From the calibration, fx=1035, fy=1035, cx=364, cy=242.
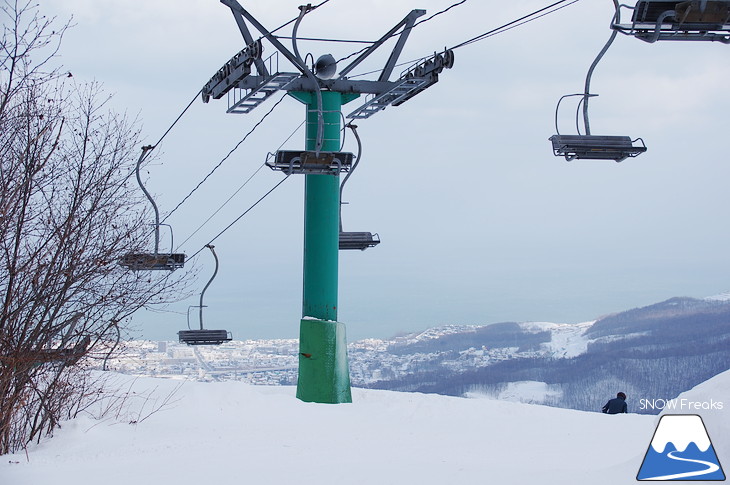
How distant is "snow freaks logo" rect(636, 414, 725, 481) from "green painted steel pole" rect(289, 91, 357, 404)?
9.17m

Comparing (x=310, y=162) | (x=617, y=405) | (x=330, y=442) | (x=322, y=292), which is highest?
(x=310, y=162)

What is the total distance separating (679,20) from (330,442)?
6.29 metres

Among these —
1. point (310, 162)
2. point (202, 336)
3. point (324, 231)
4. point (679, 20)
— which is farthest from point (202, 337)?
point (679, 20)

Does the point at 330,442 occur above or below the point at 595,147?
below

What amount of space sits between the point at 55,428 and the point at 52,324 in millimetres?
1600

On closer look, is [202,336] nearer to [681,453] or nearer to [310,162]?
[310,162]

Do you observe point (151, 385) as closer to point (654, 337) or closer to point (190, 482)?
point (190, 482)

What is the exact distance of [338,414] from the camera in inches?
605

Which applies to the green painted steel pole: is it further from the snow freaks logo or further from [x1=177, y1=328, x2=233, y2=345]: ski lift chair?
the snow freaks logo

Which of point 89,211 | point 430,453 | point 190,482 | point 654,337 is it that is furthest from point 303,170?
point 654,337

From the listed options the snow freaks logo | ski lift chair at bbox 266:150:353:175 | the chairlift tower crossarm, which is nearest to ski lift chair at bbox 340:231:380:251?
the chairlift tower crossarm

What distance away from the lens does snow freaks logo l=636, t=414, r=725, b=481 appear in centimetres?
810

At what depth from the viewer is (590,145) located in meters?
10.2

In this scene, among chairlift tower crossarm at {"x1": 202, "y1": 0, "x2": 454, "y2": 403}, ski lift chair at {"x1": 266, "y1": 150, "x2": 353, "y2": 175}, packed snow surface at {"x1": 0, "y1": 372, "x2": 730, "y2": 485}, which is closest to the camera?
packed snow surface at {"x1": 0, "y1": 372, "x2": 730, "y2": 485}
